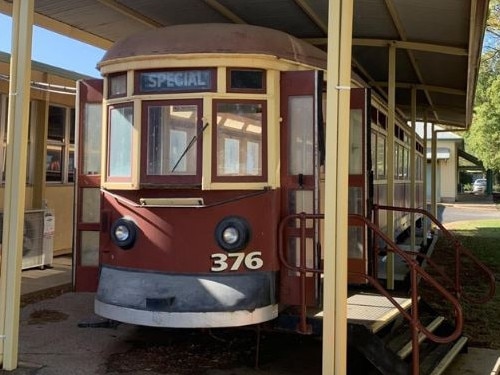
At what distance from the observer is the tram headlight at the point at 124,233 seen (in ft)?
16.7

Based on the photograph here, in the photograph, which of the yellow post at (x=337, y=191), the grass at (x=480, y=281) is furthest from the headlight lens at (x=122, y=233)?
the grass at (x=480, y=281)

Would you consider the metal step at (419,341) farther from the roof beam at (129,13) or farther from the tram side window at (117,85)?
the roof beam at (129,13)

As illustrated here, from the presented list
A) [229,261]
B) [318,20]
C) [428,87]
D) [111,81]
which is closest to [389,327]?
[229,261]

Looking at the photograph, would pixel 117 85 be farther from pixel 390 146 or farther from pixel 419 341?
pixel 390 146

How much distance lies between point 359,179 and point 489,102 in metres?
22.7

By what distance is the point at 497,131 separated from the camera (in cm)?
2872

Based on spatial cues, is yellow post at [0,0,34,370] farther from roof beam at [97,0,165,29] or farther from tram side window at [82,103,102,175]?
roof beam at [97,0,165,29]

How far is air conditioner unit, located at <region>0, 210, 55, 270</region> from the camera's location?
9.60 metres

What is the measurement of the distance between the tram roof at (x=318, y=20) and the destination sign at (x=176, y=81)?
7.42 ft

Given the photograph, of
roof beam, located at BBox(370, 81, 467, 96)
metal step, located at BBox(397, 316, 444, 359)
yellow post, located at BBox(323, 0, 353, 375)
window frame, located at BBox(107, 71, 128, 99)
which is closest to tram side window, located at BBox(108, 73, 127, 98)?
window frame, located at BBox(107, 71, 128, 99)

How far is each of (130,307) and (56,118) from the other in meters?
7.23

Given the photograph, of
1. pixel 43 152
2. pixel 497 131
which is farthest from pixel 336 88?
pixel 497 131

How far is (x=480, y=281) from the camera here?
33.7 ft

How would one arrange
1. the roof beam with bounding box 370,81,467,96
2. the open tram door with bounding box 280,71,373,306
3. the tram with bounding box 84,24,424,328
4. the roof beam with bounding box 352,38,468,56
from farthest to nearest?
1. the roof beam with bounding box 370,81,467,96
2. the roof beam with bounding box 352,38,468,56
3. the open tram door with bounding box 280,71,373,306
4. the tram with bounding box 84,24,424,328
